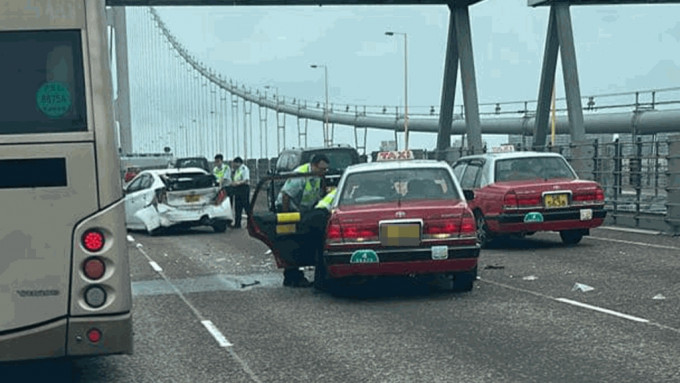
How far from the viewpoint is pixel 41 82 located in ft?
20.0

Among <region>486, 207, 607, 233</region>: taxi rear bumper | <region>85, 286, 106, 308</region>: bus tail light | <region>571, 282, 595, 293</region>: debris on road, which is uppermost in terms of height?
<region>85, 286, 106, 308</region>: bus tail light

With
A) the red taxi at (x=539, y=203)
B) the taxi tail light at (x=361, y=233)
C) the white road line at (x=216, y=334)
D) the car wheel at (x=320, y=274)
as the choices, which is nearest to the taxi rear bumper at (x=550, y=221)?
the red taxi at (x=539, y=203)

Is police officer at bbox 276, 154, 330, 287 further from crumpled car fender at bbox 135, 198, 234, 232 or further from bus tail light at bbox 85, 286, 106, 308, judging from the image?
crumpled car fender at bbox 135, 198, 234, 232

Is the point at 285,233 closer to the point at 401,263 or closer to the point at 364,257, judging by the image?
the point at 364,257

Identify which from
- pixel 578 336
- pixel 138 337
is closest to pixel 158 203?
pixel 138 337

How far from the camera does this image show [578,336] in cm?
870

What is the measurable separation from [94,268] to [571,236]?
13.0 metres

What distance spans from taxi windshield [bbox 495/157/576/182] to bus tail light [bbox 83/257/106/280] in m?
12.1

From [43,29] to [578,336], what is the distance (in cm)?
518

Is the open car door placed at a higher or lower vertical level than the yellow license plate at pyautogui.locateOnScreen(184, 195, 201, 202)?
higher

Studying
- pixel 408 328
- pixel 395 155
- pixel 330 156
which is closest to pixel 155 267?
pixel 395 155

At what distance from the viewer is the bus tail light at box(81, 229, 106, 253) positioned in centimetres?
607

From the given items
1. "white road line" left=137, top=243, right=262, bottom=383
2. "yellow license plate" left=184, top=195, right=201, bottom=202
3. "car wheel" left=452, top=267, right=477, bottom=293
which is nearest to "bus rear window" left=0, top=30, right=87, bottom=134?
"white road line" left=137, top=243, right=262, bottom=383

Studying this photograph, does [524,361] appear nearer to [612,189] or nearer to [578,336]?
[578,336]
